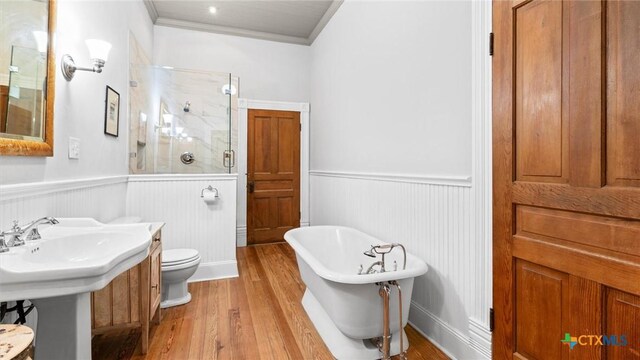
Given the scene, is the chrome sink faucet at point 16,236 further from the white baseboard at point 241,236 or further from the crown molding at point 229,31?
the crown molding at point 229,31

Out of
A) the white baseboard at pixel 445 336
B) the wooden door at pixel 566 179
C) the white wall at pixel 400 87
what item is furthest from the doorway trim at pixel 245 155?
the wooden door at pixel 566 179

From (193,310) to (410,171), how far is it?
1980 mm

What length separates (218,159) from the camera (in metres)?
3.37

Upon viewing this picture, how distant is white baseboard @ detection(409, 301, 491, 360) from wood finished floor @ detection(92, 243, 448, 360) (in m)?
0.05

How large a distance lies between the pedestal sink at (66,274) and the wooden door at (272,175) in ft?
9.34

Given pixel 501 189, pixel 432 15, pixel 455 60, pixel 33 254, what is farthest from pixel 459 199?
pixel 33 254

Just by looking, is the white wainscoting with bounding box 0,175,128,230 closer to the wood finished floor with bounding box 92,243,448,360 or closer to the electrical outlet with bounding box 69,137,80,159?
the electrical outlet with bounding box 69,137,80,159

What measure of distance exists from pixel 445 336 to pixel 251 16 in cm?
402

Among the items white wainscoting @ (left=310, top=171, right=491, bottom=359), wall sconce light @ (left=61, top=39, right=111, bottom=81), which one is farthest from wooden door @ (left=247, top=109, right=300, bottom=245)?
wall sconce light @ (left=61, top=39, right=111, bottom=81)

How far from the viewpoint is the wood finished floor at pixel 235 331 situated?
1869 mm

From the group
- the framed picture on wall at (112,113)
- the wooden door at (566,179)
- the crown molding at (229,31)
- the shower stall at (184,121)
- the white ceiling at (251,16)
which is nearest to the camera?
the wooden door at (566,179)

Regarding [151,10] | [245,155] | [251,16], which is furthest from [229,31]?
[245,155]

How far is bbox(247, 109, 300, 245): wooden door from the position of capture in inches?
175

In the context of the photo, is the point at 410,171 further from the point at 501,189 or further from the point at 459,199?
the point at 501,189
